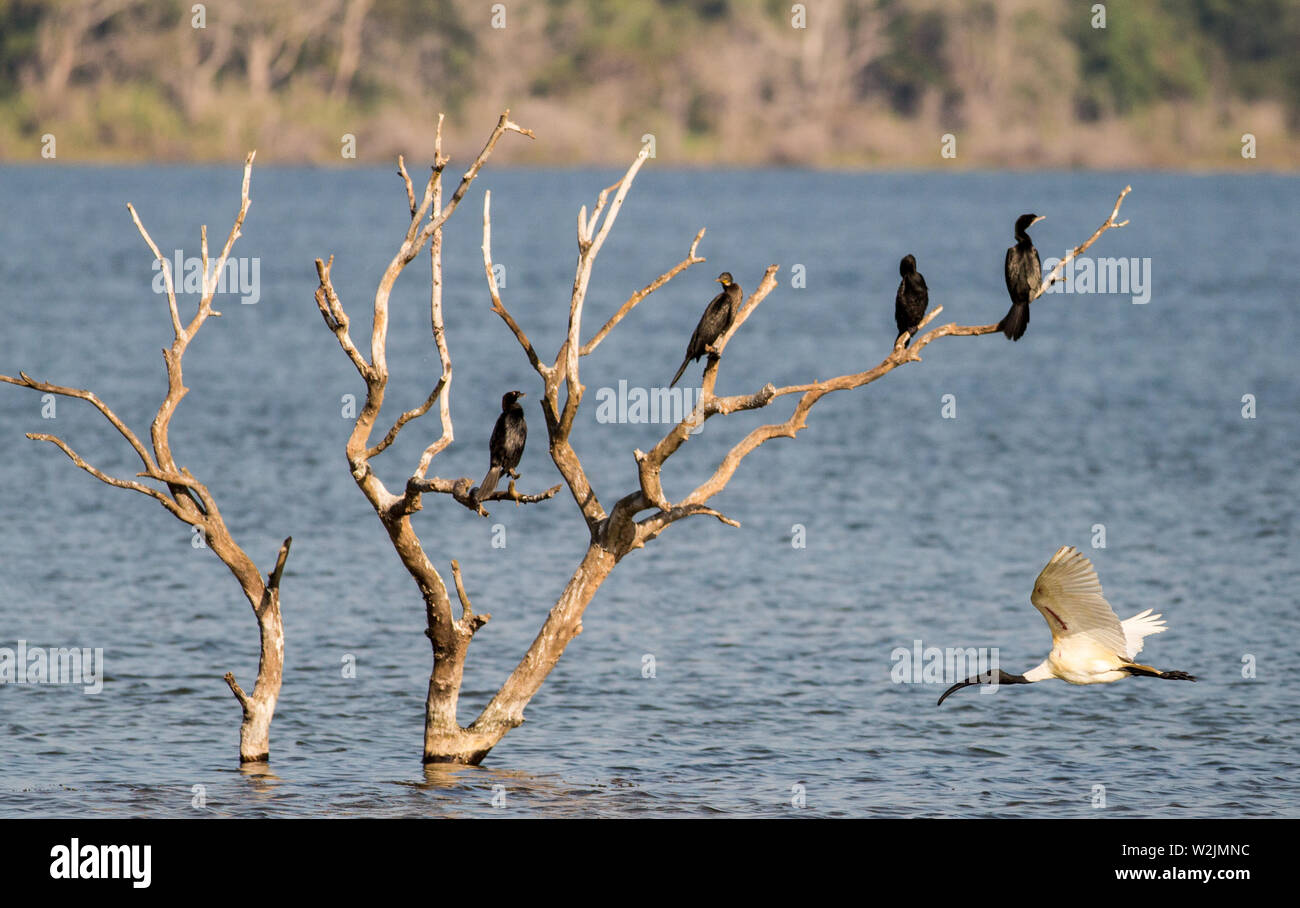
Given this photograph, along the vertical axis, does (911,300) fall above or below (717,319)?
above

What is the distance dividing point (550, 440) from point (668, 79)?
232 ft

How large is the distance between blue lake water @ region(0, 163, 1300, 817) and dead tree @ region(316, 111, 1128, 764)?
0.99 meters

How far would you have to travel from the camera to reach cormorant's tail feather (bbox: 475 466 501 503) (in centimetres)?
1089

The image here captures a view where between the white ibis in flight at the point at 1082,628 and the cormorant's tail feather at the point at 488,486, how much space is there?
3124mm

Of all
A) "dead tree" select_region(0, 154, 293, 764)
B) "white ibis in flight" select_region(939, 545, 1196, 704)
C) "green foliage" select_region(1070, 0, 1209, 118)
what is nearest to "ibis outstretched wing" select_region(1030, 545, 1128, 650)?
"white ibis in flight" select_region(939, 545, 1196, 704)

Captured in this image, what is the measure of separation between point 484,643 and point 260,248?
3872 cm

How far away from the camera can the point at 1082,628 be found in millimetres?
10023

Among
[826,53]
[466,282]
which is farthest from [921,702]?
[826,53]

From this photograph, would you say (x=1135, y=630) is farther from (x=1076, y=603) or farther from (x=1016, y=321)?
(x=1016, y=321)

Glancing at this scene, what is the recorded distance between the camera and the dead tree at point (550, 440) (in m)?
10.8
